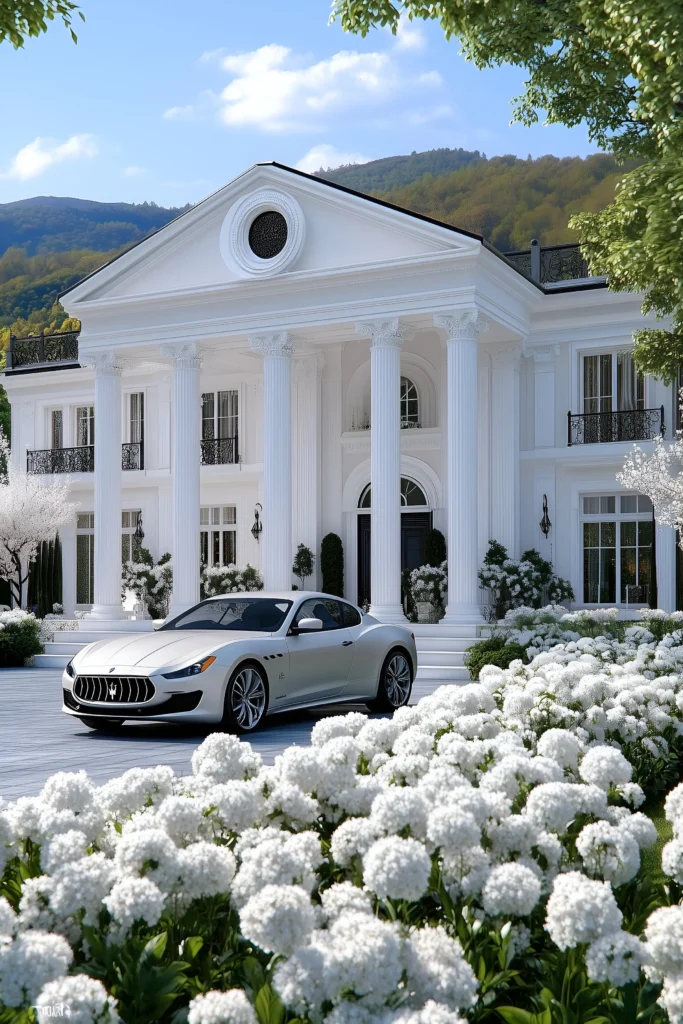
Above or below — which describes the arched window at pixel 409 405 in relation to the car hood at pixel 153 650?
above

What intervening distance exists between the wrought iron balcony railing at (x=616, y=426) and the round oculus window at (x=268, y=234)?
7679mm

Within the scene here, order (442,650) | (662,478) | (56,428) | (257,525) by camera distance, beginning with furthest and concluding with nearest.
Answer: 1. (56,428)
2. (257,525)
3. (662,478)
4. (442,650)

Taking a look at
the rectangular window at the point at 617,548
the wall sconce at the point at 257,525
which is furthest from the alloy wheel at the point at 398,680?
the wall sconce at the point at 257,525

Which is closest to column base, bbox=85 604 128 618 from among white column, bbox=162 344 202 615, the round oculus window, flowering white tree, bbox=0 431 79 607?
white column, bbox=162 344 202 615

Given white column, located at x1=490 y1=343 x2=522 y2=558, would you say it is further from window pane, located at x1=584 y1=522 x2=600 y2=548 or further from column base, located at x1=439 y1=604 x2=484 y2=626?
column base, located at x1=439 y1=604 x2=484 y2=626

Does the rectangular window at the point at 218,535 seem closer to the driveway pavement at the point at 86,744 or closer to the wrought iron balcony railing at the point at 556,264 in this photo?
the wrought iron balcony railing at the point at 556,264

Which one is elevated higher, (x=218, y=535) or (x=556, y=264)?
(x=556, y=264)

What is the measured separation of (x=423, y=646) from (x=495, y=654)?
22.0 feet

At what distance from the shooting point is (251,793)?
3867 mm

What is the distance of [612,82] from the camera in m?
13.4

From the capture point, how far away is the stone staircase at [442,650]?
19.8 m

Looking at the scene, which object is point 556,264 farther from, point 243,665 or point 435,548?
point 243,665

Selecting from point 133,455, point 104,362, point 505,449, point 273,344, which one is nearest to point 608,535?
point 505,449

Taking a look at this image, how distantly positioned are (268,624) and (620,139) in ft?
27.7
